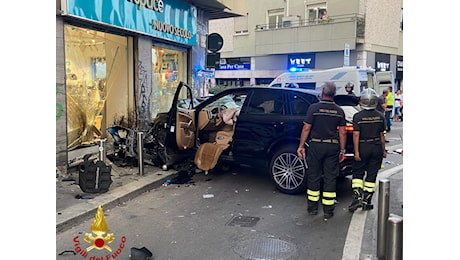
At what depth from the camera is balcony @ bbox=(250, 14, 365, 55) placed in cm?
2462

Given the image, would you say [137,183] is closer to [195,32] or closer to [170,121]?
[170,121]

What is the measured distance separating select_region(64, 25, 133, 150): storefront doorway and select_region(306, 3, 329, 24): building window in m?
18.3

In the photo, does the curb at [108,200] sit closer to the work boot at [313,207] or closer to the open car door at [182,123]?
the open car door at [182,123]

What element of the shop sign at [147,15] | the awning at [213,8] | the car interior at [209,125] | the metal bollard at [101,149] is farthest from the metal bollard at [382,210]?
the awning at [213,8]

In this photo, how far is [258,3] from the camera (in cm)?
2986

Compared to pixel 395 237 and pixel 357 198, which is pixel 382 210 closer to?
pixel 395 237

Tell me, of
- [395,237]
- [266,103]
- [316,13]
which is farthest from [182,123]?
[316,13]

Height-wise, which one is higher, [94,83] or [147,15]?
[147,15]

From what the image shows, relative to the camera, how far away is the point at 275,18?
29.2 meters

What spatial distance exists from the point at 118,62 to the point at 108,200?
5.02m

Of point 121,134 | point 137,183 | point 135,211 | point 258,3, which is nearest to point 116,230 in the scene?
point 135,211

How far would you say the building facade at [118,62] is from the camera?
7.99 meters
